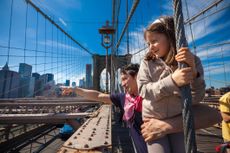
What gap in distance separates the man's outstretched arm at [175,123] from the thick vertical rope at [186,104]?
0.18 metres

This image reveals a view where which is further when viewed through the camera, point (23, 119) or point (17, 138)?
point (17, 138)

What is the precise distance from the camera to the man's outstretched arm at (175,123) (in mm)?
613

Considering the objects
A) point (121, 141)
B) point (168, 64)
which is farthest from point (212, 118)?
point (121, 141)

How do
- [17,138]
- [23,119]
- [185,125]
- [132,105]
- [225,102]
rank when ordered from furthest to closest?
[17,138], [23,119], [225,102], [132,105], [185,125]

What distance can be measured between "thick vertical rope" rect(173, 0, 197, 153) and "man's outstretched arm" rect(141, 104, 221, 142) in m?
0.18

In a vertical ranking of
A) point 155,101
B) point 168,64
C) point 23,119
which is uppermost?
point 168,64

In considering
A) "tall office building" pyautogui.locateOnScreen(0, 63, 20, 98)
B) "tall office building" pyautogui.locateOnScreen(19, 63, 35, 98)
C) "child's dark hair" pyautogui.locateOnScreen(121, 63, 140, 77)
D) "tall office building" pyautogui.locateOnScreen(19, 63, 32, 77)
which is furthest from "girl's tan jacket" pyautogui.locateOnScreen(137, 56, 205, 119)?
"tall office building" pyautogui.locateOnScreen(19, 63, 35, 98)

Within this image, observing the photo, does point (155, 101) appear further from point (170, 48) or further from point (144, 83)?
point (170, 48)

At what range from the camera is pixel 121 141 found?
443 cm

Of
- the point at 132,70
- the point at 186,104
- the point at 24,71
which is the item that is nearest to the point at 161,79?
the point at 186,104

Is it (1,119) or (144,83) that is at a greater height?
(144,83)

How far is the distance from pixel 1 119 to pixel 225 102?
10.7 feet

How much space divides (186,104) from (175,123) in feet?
0.68

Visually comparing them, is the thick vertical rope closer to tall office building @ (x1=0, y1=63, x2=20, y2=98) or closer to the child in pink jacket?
the child in pink jacket
